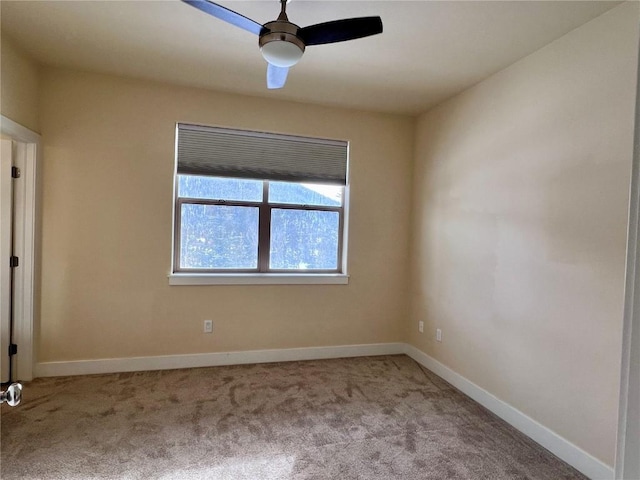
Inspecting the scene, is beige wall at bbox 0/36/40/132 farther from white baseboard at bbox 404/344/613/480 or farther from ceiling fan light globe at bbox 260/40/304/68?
white baseboard at bbox 404/344/613/480

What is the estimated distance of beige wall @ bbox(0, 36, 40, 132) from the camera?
8.18ft

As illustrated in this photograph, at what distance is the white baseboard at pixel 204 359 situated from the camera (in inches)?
121

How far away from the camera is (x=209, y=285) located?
3.39m

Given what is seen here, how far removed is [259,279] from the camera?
11.5ft

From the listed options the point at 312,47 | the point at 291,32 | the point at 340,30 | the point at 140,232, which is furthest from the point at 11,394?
the point at 312,47

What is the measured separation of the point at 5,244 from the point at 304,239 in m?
2.54

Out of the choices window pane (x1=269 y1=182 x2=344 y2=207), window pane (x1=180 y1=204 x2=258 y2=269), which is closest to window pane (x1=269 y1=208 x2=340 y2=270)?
window pane (x1=269 y1=182 x2=344 y2=207)

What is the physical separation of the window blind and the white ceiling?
1.42ft

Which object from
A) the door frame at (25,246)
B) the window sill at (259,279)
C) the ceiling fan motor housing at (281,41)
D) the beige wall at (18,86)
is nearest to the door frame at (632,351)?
the ceiling fan motor housing at (281,41)

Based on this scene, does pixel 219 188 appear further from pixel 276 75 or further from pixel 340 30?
pixel 340 30

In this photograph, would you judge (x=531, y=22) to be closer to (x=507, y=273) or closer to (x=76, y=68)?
(x=507, y=273)

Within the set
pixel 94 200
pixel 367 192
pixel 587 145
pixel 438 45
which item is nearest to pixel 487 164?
pixel 587 145

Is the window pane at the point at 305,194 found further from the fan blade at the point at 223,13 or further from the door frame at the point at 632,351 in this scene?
the door frame at the point at 632,351

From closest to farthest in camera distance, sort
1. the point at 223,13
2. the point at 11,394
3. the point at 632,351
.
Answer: the point at 632,351 < the point at 11,394 < the point at 223,13
